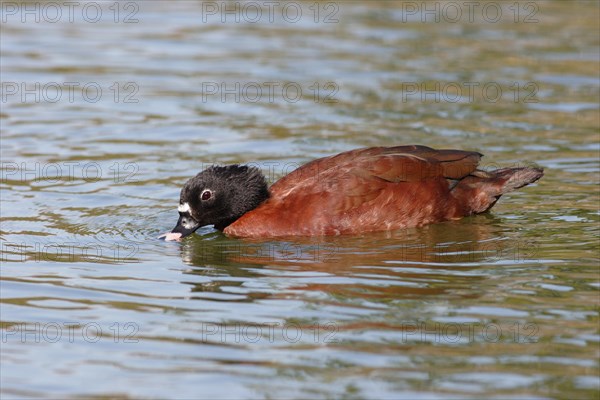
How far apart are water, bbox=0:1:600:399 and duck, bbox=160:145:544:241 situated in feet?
0.71

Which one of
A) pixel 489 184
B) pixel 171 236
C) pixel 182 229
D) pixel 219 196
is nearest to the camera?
pixel 171 236

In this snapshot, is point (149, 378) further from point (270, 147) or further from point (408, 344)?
point (270, 147)

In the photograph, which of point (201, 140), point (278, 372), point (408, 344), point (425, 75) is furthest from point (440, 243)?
point (425, 75)

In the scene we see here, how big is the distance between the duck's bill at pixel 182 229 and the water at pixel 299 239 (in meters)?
0.14

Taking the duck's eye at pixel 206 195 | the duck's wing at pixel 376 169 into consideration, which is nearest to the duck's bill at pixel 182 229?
the duck's eye at pixel 206 195

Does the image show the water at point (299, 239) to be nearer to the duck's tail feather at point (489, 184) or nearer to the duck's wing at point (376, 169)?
the duck's tail feather at point (489, 184)

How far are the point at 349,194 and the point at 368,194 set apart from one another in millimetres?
194

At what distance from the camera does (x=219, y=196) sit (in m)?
11.5

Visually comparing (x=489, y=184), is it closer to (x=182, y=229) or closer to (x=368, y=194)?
(x=368, y=194)

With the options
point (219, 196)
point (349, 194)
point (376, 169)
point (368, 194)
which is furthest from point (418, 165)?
point (219, 196)

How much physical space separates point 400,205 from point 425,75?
6.85 m

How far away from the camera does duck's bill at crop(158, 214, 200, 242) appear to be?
37.1ft

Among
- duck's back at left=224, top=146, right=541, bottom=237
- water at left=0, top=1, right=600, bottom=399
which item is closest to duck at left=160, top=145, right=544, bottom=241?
duck's back at left=224, top=146, right=541, bottom=237

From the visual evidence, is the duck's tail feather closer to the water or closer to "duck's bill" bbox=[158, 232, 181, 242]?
the water
